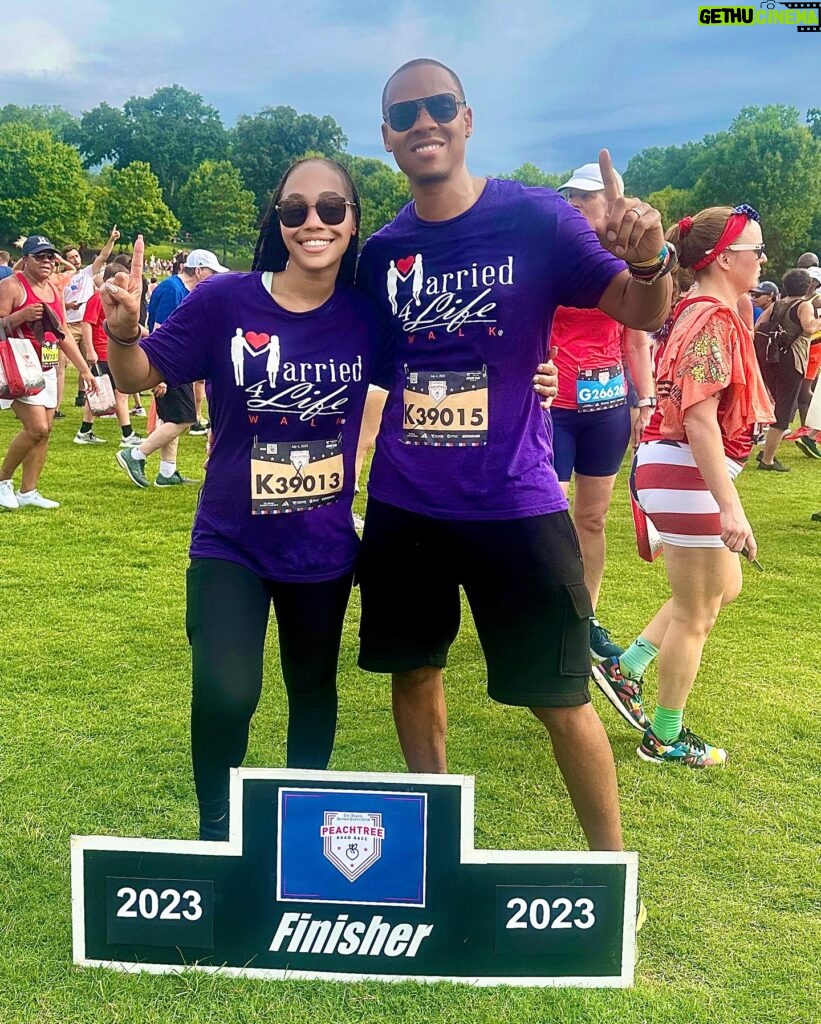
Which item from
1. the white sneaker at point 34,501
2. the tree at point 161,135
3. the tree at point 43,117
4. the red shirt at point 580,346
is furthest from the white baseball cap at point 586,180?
the tree at point 43,117

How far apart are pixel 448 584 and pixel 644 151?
106 meters

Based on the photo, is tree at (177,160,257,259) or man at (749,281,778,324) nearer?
man at (749,281,778,324)

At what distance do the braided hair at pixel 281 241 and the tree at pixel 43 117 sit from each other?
Answer: 378 feet

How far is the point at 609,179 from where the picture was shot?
197cm

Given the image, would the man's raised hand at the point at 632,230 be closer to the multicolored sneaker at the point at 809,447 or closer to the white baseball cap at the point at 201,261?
the white baseball cap at the point at 201,261

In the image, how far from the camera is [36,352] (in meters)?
6.64

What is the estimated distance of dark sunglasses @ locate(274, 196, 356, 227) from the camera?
88.7 inches

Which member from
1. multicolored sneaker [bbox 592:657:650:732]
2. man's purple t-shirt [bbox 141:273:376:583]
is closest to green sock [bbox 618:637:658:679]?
multicolored sneaker [bbox 592:657:650:732]

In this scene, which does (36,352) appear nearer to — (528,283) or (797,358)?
(528,283)

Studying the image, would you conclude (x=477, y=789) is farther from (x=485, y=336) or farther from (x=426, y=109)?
(x=426, y=109)

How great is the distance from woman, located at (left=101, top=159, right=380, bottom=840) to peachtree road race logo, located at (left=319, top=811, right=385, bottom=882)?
39 centimetres

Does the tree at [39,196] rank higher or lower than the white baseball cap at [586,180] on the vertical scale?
higher

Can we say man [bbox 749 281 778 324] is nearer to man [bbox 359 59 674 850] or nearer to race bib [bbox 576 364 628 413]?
race bib [bbox 576 364 628 413]

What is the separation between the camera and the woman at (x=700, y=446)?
286 centimetres
